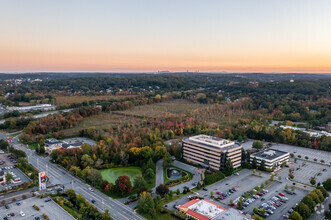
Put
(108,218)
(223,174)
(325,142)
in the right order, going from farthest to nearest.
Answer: (325,142)
(223,174)
(108,218)

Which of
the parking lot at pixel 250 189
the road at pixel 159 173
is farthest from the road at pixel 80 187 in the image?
the road at pixel 159 173

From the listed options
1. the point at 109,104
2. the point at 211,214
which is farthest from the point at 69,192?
the point at 109,104

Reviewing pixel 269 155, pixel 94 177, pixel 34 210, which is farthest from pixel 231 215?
pixel 34 210

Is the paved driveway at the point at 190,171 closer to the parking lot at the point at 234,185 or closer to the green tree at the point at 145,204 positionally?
the parking lot at the point at 234,185

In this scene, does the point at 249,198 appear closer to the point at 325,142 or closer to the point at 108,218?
the point at 108,218

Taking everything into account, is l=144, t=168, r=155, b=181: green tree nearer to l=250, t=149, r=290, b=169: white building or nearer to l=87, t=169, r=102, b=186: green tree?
l=87, t=169, r=102, b=186: green tree

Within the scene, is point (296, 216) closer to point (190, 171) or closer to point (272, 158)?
point (272, 158)
